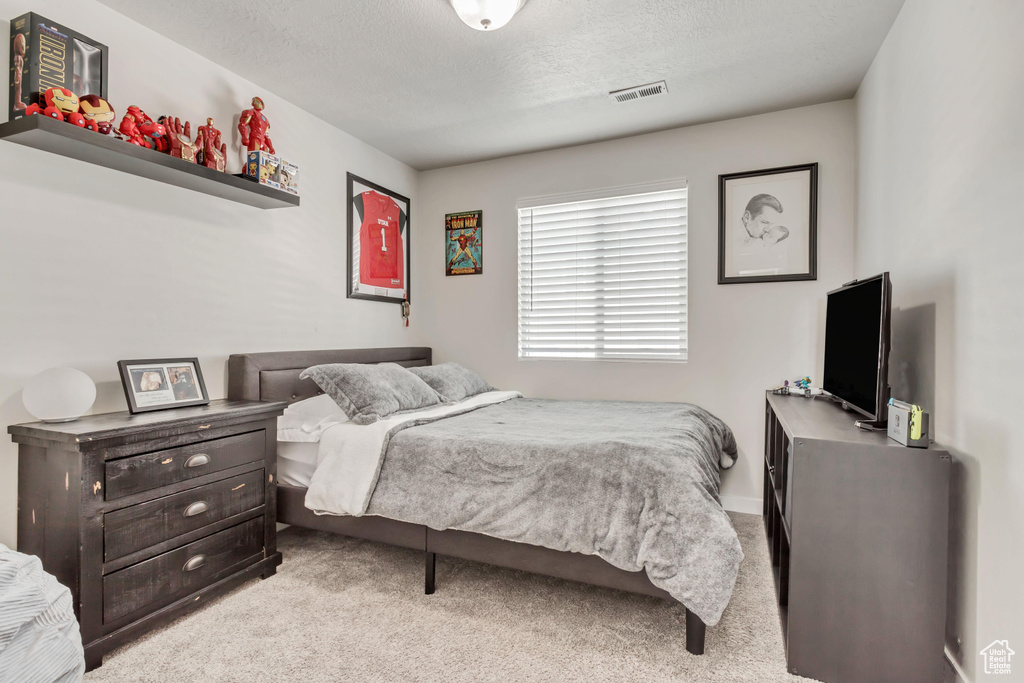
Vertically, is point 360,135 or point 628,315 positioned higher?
point 360,135

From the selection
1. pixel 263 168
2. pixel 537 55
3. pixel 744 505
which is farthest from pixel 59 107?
pixel 744 505

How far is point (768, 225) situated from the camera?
3250 millimetres

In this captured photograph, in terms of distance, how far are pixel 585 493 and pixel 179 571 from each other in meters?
1.60

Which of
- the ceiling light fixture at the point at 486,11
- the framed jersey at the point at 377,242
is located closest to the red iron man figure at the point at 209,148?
the framed jersey at the point at 377,242

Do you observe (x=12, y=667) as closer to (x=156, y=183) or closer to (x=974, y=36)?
(x=156, y=183)

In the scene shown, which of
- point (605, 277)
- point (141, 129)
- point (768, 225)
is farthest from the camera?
point (605, 277)

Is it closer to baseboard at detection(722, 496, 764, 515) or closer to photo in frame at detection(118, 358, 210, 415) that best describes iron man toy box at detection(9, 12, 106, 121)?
photo in frame at detection(118, 358, 210, 415)

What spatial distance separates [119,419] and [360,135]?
243 centimetres

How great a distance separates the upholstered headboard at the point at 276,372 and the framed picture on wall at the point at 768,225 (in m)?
2.57

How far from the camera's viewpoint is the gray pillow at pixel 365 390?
259cm

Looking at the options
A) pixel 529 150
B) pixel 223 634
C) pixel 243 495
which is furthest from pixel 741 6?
pixel 223 634

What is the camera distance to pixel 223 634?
6.29ft

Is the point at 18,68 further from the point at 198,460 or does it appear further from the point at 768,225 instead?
the point at 768,225

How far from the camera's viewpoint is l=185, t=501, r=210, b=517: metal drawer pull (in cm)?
206
